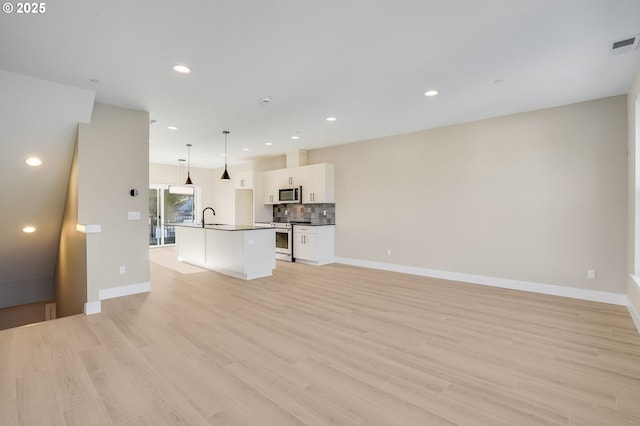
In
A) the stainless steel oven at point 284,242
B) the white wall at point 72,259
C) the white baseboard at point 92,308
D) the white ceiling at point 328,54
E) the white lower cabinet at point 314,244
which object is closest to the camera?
the white ceiling at point 328,54

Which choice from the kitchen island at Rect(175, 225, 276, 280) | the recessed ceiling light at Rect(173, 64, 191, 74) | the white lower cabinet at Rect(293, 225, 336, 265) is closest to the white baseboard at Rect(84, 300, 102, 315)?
the kitchen island at Rect(175, 225, 276, 280)

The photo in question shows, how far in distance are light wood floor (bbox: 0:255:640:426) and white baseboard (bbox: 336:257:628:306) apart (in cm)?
22

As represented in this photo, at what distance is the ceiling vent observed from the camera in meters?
2.62

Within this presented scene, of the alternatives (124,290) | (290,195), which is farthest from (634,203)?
(124,290)

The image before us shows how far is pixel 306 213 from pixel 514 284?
15.3 ft

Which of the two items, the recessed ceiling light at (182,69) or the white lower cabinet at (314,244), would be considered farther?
the white lower cabinet at (314,244)

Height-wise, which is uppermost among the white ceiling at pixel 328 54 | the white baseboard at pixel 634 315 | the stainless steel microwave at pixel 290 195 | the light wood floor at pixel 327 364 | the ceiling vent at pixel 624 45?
the white ceiling at pixel 328 54

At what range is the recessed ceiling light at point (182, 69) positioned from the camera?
3082mm

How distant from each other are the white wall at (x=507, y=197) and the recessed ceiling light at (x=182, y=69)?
13.5 feet

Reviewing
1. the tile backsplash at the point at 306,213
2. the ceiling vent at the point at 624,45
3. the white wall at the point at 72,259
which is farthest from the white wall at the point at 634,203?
the white wall at the point at 72,259

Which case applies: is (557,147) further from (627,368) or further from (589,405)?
(589,405)

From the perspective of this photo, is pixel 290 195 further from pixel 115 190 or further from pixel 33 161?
pixel 33 161

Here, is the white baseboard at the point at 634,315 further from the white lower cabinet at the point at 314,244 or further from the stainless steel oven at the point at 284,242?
the stainless steel oven at the point at 284,242

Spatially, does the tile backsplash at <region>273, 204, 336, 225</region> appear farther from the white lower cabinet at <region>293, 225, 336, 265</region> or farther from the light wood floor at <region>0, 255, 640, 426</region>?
the light wood floor at <region>0, 255, 640, 426</region>
